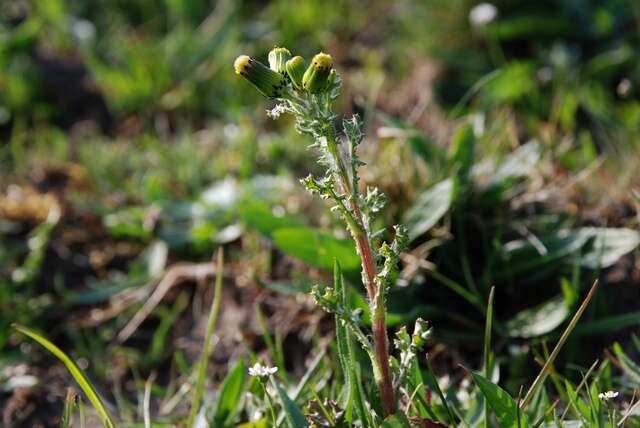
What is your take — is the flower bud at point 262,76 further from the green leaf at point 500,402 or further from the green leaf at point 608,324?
the green leaf at point 608,324

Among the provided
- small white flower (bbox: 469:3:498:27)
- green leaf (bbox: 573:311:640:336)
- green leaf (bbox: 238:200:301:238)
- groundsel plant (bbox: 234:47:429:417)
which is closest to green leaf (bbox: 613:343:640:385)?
green leaf (bbox: 573:311:640:336)

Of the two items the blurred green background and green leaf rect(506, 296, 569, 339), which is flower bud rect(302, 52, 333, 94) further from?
green leaf rect(506, 296, 569, 339)

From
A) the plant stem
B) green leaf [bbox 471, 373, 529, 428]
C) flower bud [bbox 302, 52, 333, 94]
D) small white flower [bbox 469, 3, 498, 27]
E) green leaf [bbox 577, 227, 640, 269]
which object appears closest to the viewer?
flower bud [bbox 302, 52, 333, 94]

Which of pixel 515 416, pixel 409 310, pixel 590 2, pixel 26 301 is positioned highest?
pixel 590 2

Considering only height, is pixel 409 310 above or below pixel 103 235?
below

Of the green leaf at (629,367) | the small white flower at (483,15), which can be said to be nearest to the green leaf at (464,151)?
the green leaf at (629,367)

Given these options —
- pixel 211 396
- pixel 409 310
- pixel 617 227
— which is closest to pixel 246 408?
pixel 211 396

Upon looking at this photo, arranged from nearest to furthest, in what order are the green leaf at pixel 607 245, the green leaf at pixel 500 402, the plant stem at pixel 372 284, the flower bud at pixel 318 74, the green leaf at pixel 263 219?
1. the flower bud at pixel 318 74
2. the plant stem at pixel 372 284
3. the green leaf at pixel 500 402
4. the green leaf at pixel 607 245
5. the green leaf at pixel 263 219

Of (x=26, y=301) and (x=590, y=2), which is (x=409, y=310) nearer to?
(x=26, y=301)
